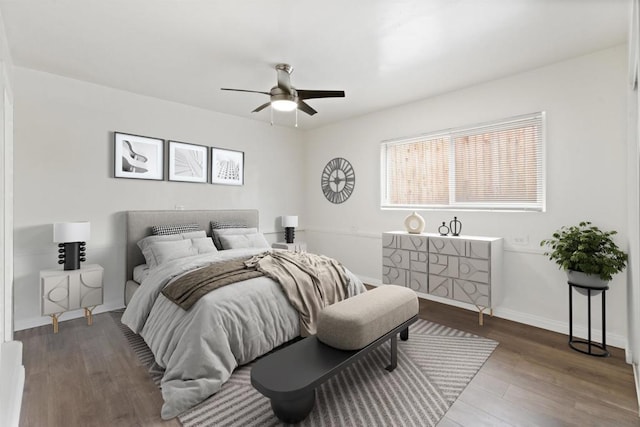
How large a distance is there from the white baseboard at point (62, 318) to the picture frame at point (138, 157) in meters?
1.65

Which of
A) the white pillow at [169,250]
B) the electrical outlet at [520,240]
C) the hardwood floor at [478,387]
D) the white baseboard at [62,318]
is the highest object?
the electrical outlet at [520,240]

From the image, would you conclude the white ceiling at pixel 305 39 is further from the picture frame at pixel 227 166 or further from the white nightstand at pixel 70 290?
the white nightstand at pixel 70 290

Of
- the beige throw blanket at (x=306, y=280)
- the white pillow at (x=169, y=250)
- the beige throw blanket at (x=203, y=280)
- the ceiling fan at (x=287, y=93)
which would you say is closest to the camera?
the beige throw blanket at (x=203, y=280)

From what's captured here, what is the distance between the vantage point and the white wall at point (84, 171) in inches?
131

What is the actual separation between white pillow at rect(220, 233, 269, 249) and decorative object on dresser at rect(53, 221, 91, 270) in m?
1.55

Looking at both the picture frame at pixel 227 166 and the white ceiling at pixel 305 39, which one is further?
the picture frame at pixel 227 166

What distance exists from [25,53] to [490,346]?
5.30 metres

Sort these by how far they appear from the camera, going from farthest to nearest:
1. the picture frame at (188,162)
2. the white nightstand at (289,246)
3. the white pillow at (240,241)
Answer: the white nightstand at (289,246) < the picture frame at (188,162) < the white pillow at (240,241)

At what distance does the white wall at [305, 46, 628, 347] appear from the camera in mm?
2846

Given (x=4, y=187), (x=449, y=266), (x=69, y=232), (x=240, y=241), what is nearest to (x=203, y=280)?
(x=4, y=187)

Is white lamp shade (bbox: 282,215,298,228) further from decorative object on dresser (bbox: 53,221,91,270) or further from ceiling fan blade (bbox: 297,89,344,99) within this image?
decorative object on dresser (bbox: 53,221,91,270)

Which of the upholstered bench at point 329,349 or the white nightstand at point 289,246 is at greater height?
the white nightstand at point 289,246

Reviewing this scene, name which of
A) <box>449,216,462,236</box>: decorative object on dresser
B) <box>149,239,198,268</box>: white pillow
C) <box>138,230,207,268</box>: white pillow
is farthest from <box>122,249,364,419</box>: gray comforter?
<box>449,216,462,236</box>: decorative object on dresser

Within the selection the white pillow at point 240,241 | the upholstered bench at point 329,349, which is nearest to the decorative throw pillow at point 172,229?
the white pillow at point 240,241
